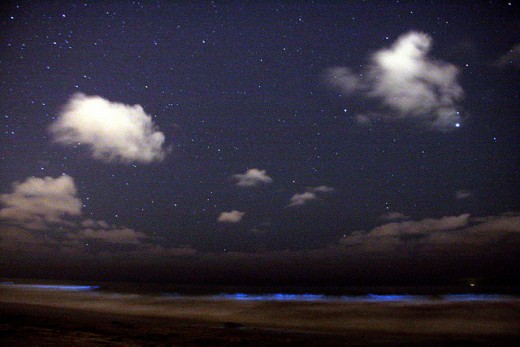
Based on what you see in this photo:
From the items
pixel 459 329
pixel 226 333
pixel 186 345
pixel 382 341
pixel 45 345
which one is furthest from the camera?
pixel 459 329

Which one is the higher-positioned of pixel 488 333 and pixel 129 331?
pixel 129 331

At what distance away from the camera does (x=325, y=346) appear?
7629 millimetres

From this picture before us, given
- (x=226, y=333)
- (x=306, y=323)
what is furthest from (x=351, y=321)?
(x=226, y=333)

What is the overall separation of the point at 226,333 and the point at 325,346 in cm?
310

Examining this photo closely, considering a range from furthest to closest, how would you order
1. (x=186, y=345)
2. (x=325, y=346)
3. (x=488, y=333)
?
(x=488, y=333)
(x=325, y=346)
(x=186, y=345)

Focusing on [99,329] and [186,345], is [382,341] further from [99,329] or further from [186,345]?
[99,329]

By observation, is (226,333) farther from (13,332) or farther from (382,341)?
(13,332)

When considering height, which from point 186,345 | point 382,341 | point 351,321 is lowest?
point 351,321

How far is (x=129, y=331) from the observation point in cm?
886

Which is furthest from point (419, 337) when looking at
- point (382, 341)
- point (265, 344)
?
point (265, 344)

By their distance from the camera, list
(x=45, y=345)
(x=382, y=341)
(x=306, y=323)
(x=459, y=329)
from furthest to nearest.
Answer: (x=306, y=323), (x=459, y=329), (x=382, y=341), (x=45, y=345)

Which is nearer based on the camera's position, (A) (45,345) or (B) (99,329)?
(A) (45,345)

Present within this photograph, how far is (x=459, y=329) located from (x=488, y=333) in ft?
3.28

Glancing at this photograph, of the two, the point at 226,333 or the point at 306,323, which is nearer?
the point at 226,333
